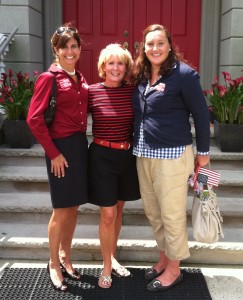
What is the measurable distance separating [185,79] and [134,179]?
0.76 metres

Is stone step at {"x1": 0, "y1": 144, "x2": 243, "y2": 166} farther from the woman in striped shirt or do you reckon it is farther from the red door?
the red door

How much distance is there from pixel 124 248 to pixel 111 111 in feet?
3.79

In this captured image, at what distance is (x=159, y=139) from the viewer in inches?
99.4

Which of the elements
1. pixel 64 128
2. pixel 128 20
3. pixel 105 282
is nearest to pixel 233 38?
pixel 128 20

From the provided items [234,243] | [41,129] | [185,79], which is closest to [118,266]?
[234,243]

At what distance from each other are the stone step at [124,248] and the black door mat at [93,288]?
0.59ft

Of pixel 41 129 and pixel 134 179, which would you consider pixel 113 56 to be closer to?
pixel 41 129

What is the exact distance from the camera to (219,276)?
2.96 meters

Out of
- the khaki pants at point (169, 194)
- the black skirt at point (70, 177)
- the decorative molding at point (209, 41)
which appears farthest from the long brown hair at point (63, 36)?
the decorative molding at point (209, 41)

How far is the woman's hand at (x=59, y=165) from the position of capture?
2.50m

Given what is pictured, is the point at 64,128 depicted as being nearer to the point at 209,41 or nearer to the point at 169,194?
the point at 169,194

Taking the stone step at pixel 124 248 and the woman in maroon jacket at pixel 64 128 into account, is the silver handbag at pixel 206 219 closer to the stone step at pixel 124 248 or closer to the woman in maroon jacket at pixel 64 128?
the stone step at pixel 124 248

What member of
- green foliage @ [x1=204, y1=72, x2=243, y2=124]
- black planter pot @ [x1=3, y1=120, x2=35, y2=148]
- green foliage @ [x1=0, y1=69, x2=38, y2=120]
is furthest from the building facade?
black planter pot @ [x1=3, y1=120, x2=35, y2=148]

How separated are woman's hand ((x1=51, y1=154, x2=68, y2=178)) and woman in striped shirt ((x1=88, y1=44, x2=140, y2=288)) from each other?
20 centimetres
